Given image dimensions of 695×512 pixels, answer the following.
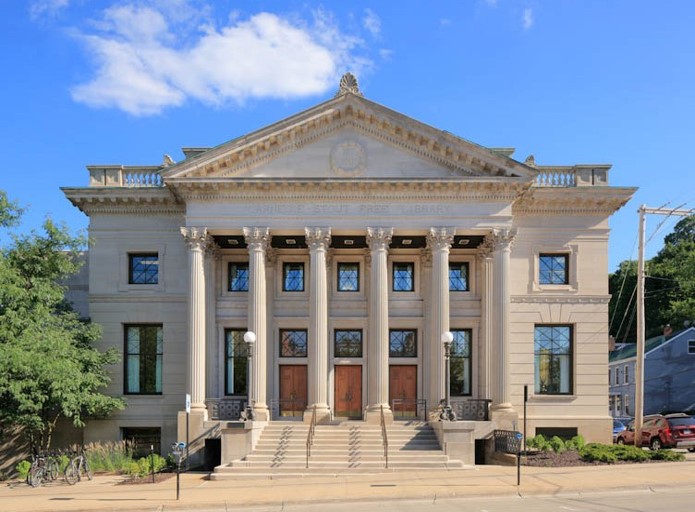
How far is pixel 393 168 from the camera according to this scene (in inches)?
1114

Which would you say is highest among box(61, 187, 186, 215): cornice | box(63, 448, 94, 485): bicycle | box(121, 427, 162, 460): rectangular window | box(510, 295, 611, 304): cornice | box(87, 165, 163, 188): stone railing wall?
box(87, 165, 163, 188): stone railing wall

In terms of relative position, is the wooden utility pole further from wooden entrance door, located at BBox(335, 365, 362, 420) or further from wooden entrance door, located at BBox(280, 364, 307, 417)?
wooden entrance door, located at BBox(280, 364, 307, 417)

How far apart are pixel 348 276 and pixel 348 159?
588 centimetres

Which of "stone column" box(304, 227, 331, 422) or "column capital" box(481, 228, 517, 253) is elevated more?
"column capital" box(481, 228, 517, 253)

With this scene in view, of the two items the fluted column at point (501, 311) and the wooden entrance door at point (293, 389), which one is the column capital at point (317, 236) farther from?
the fluted column at point (501, 311)

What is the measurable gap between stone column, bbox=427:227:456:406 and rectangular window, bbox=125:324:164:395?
11841 mm

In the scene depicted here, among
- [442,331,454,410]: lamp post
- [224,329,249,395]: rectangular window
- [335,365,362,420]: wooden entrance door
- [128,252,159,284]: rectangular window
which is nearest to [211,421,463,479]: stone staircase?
[442,331,454,410]: lamp post

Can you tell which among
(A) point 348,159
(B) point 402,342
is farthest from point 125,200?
(B) point 402,342

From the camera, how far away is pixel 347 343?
3147cm

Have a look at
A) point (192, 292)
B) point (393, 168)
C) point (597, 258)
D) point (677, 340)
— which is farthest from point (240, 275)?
point (677, 340)

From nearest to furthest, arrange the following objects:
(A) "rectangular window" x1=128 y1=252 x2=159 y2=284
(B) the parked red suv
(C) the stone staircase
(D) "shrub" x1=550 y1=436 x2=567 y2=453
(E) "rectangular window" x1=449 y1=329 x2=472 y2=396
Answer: (C) the stone staircase
(D) "shrub" x1=550 y1=436 x2=567 y2=453
(B) the parked red suv
(E) "rectangular window" x1=449 y1=329 x2=472 y2=396
(A) "rectangular window" x1=128 y1=252 x2=159 y2=284

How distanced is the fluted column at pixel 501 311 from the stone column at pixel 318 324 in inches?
261

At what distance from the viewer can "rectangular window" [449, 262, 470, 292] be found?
3136 centimetres

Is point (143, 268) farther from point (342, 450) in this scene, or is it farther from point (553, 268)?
point (553, 268)
